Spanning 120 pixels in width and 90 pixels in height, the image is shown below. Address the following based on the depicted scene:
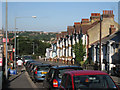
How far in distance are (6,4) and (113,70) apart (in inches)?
575

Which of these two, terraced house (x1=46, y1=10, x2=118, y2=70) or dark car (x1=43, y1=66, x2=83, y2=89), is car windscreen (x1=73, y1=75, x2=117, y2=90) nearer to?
dark car (x1=43, y1=66, x2=83, y2=89)

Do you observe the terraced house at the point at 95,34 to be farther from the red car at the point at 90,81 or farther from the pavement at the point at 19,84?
the red car at the point at 90,81

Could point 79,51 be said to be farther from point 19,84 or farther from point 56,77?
point 56,77

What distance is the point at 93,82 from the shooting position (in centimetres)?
757

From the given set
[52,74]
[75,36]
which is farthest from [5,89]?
[75,36]

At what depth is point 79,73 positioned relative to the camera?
7746mm

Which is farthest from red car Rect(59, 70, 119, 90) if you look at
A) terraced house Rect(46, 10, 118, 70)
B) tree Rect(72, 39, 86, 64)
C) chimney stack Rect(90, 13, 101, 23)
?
chimney stack Rect(90, 13, 101, 23)

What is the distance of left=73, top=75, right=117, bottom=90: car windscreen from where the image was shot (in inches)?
295

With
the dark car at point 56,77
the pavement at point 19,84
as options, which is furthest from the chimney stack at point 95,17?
the dark car at point 56,77

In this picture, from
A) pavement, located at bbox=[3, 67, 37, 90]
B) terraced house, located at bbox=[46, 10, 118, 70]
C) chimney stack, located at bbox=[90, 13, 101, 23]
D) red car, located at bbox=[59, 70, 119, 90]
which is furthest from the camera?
chimney stack, located at bbox=[90, 13, 101, 23]

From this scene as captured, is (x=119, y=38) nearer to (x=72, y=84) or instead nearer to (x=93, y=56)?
(x=93, y=56)

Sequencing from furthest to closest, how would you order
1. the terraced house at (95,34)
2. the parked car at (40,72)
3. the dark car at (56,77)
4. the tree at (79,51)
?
the tree at (79,51)
the terraced house at (95,34)
the parked car at (40,72)
the dark car at (56,77)

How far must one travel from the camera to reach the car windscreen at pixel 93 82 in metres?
7.49

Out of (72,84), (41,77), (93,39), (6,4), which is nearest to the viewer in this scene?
(72,84)
